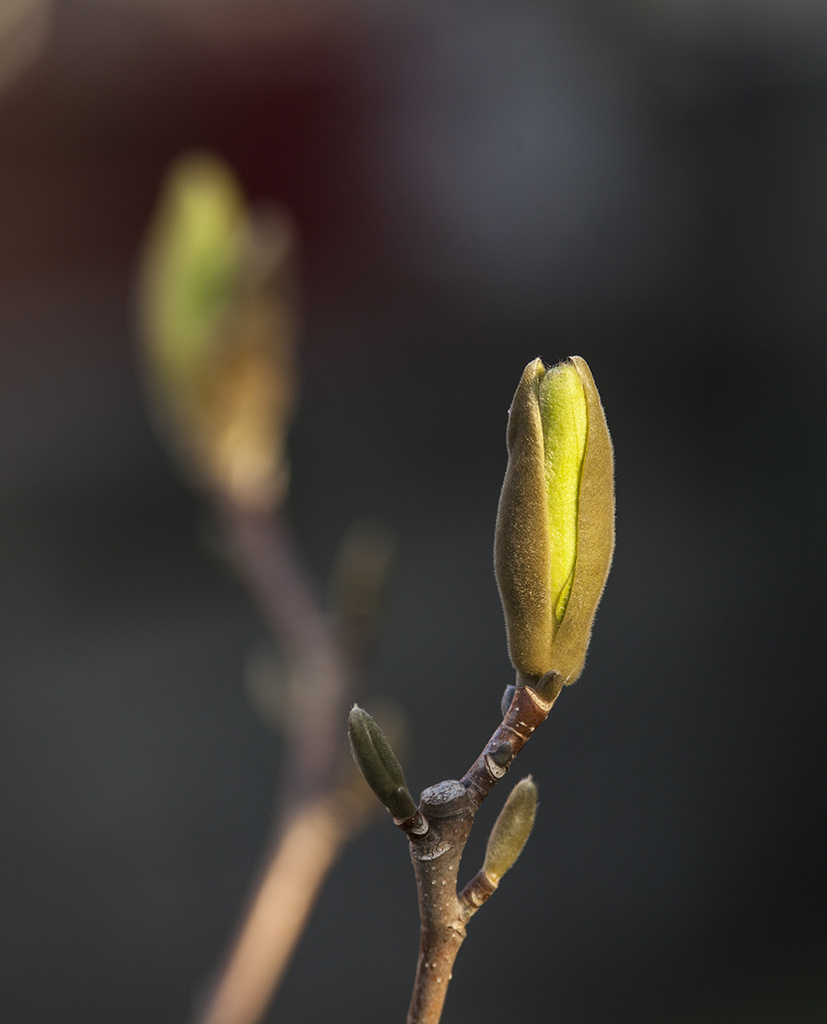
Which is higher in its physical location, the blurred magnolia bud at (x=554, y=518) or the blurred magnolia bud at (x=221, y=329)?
the blurred magnolia bud at (x=221, y=329)

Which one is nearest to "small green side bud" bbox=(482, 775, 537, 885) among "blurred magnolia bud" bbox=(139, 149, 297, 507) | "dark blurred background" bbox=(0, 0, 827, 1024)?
"blurred magnolia bud" bbox=(139, 149, 297, 507)

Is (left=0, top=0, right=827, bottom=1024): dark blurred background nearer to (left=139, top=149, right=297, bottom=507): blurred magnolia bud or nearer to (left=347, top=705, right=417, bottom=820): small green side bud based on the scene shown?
(left=139, top=149, right=297, bottom=507): blurred magnolia bud

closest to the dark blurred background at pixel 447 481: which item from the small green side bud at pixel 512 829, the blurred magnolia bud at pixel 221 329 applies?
the blurred magnolia bud at pixel 221 329

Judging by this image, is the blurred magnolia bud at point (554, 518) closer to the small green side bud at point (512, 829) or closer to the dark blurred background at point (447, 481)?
the small green side bud at point (512, 829)

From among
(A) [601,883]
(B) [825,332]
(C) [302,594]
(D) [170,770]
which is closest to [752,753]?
(A) [601,883]

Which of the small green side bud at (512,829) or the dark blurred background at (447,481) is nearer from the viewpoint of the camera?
the small green side bud at (512,829)

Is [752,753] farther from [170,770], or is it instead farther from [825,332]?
[170,770]
